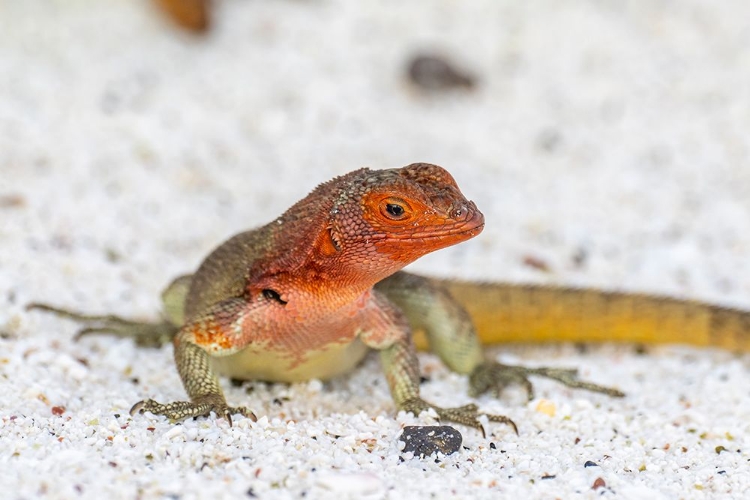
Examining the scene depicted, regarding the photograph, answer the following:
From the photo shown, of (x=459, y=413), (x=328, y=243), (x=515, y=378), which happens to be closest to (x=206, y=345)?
(x=328, y=243)

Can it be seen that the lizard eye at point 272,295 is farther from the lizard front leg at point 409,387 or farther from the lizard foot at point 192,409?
the lizard front leg at point 409,387

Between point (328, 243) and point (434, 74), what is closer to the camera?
point (328, 243)

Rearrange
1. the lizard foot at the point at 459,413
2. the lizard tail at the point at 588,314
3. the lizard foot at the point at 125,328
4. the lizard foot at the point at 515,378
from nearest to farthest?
the lizard foot at the point at 459,413
the lizard foot at the point at 515,378
the lizard foot at the point at 125,328
the lizard tail at the point at 588,314

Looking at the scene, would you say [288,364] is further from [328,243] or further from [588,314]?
[588,314]

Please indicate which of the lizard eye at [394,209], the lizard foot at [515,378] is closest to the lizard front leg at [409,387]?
the lizard foot at [515,378]

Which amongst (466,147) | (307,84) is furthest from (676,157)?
(307,84)
